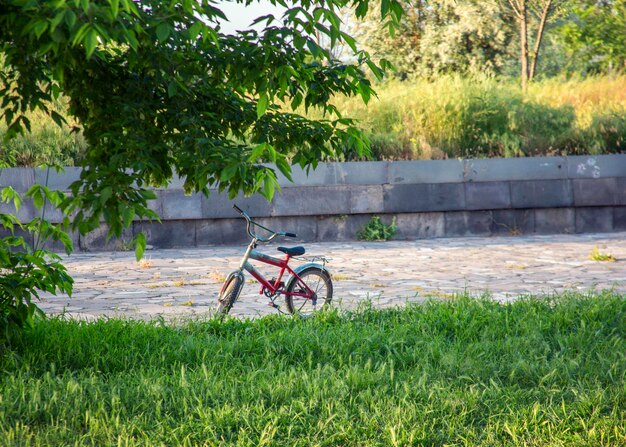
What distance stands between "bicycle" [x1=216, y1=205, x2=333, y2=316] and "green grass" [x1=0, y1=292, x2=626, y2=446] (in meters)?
0.61

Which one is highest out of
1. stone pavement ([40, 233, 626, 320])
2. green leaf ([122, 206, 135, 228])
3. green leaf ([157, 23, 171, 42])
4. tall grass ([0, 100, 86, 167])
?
tall grass ([0, 100, 86, 167])

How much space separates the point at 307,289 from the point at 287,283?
188mm

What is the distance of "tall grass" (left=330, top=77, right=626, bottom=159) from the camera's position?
46.9 feet

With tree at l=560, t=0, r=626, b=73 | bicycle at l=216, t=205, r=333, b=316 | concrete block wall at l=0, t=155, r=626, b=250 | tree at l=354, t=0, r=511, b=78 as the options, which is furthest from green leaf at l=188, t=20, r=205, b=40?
tree at l=354, t=0, r=511, b=78

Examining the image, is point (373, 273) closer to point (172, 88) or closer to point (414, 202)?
point (414, 202)

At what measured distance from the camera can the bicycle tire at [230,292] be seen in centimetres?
696

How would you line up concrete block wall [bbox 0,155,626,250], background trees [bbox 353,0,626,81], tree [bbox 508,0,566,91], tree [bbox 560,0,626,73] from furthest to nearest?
background trees [bbox 353,0,626,81], tree [bbox 508,0,566,91], concrete block wall [bbox 0,155,626,250], tree [bbox 560,0,626,73]

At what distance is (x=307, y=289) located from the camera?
23.7ft

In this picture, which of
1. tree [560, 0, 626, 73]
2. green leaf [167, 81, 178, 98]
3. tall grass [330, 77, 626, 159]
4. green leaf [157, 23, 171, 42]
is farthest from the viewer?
tall grass [330, 77, 626, 159]

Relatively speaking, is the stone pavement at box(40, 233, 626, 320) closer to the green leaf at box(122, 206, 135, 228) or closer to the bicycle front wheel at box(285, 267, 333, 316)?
the bicycle front wheel at box(285, 267, 333, 316)

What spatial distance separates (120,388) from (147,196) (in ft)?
5.64

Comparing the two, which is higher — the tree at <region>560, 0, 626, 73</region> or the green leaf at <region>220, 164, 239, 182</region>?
the tree at <region>560, 0, 626, 73</region>

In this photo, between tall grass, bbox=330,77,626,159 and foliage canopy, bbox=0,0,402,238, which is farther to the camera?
tall grass, bbox=330,77,626,159

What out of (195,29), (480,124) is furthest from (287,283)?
(480,124)
